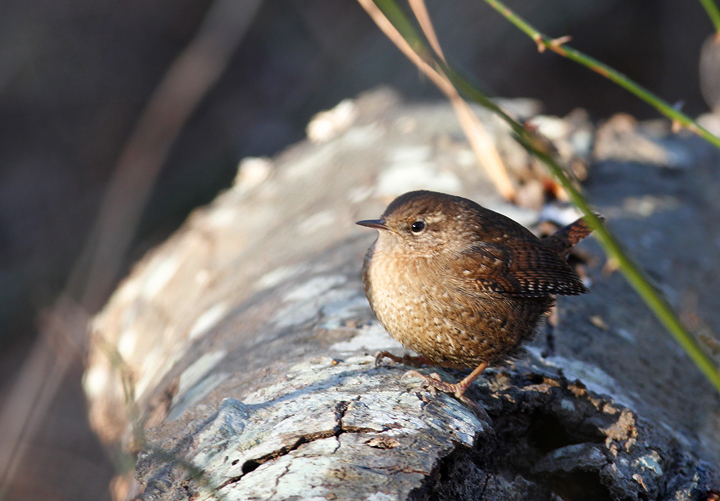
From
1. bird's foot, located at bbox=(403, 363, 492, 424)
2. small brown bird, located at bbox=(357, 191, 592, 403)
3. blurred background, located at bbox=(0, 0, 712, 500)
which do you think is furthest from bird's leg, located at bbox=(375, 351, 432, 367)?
blurred background, located at bbox=(0, 0, 712, 500)

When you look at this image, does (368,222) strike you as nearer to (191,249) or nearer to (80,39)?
(191,249)

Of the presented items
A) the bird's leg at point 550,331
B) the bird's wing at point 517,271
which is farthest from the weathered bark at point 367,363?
the bird's wing at point 517,271

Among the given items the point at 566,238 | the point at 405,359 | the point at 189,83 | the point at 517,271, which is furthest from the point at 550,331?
the point at 189,83

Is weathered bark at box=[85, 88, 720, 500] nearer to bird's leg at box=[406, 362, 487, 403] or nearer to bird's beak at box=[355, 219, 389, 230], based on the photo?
bird's leg at box=[406, 362, 487, 403]

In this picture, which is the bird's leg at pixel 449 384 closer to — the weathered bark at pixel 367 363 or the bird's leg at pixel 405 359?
the weathered bark at pixel 367 363

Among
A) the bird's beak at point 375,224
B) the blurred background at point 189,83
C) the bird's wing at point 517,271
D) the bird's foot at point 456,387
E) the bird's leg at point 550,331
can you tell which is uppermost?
the blurred background at point 189,83
